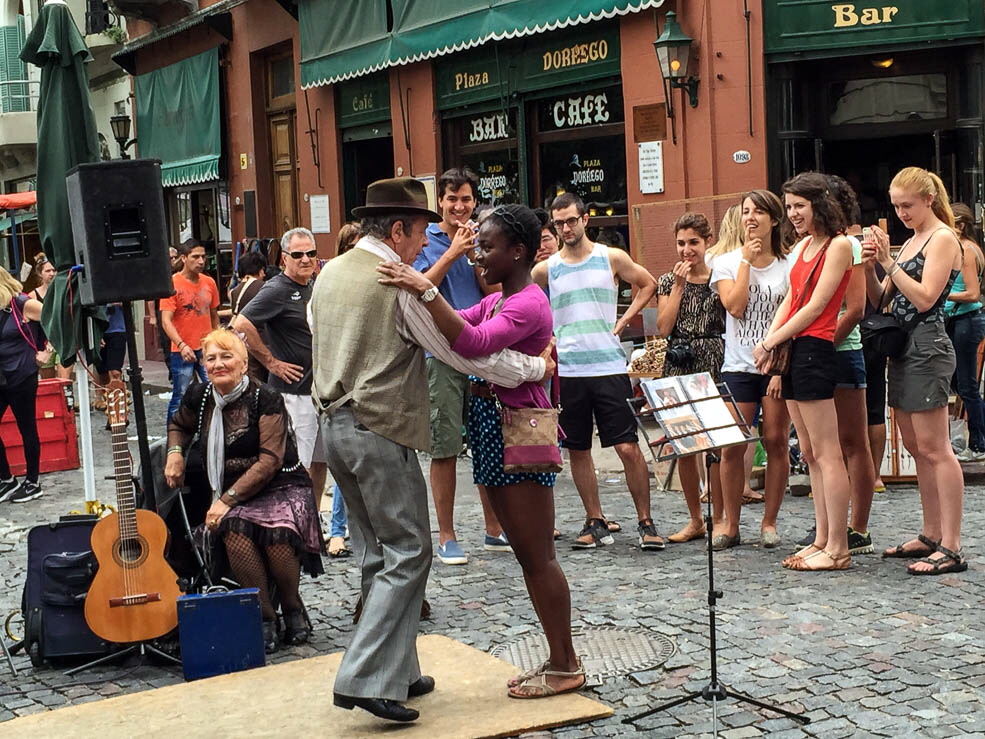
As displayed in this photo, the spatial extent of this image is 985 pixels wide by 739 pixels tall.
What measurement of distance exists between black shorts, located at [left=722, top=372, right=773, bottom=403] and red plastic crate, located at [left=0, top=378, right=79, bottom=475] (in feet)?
23.3

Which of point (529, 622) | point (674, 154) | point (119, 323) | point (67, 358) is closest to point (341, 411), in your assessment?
point (529, 622)

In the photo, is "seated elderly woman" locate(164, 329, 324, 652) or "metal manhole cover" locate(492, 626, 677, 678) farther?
"seated elderly woman" locate(164, 329, 324, 652)

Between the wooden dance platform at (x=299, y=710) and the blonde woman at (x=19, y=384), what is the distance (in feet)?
20.3

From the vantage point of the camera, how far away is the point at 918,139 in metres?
12.8

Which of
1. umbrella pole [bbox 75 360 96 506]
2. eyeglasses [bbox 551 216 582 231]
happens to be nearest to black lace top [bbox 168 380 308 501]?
umbrella pole [bbox 75 360 96 506]

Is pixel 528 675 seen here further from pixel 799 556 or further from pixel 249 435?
pixel 799 556

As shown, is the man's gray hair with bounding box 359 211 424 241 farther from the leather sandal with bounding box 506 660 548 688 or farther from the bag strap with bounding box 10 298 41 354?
the bag strap with bounding box 10 298 41 354

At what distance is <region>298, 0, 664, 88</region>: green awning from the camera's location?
1431cm

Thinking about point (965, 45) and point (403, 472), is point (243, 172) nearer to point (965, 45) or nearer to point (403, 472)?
point (965, 45)

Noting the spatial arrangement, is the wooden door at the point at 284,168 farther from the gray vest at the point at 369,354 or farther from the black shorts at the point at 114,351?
the gray vest at the point at 369,354

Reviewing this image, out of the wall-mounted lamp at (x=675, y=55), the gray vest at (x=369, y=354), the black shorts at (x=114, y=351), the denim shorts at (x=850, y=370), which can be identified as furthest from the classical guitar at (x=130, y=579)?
the wall-mounted lamp at (x=675, y=55)

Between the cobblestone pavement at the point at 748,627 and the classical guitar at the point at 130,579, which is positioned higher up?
the classical guitar at the point at 130,579

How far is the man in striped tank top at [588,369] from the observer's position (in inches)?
334

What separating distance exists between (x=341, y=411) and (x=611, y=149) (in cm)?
970
